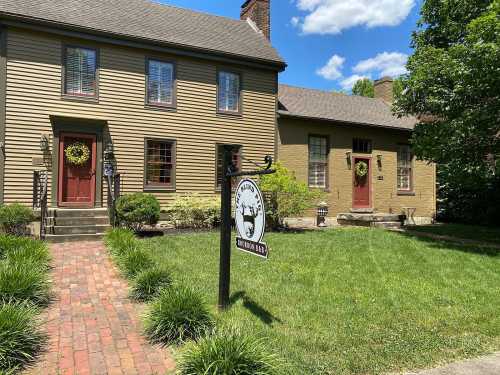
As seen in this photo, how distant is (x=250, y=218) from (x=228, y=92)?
1019cm

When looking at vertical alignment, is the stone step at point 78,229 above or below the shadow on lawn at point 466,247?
above

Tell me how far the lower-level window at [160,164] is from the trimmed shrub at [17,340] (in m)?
8.80

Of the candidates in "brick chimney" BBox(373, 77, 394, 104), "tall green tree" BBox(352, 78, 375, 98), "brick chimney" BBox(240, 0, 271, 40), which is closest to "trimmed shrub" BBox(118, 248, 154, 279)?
"brick chimney" BBox(240, 0, 271, 40)

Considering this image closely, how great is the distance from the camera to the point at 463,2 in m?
12.5

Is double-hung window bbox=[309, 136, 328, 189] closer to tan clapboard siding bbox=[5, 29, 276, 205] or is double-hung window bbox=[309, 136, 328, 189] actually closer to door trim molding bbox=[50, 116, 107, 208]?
tan clapboard siding bbox=[5, 29, 276, 205]

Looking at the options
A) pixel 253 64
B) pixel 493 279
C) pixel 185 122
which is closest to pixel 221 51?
pixel 253 64

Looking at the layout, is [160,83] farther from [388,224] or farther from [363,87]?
[363,87]

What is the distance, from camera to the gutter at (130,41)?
1087cm

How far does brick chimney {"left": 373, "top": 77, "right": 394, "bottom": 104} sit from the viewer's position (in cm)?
2120

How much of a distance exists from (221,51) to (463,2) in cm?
772

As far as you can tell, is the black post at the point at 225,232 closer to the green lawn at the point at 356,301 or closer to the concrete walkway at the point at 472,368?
the green lawn at the point at 356,301

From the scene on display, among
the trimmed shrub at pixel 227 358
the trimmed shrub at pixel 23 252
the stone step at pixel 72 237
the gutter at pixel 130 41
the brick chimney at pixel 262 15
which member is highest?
the brick chimney at pixel 262 15

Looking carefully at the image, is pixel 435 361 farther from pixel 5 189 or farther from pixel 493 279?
pixel 5 189

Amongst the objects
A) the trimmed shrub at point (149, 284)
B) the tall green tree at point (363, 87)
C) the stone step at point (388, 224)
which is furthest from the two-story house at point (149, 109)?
the tall green tree at point (363, 87)
